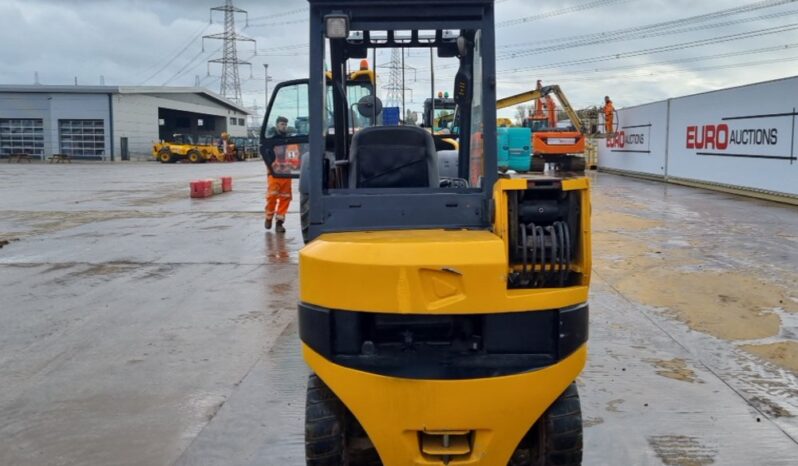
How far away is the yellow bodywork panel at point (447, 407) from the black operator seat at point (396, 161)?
164 cm

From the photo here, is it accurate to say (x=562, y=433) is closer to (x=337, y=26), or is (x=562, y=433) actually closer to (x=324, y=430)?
(x=324, y=430)

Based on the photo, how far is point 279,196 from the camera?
12.1 meters

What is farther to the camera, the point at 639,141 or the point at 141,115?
the point at 141,115

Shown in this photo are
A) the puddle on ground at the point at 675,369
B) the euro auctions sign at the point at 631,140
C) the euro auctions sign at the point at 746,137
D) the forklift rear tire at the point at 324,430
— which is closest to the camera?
the forklift rear tire at the point at 324,430

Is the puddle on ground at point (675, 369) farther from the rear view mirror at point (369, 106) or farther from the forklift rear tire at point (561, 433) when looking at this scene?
the rear view mirror at point (369, 106)

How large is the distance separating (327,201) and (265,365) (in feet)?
6.93

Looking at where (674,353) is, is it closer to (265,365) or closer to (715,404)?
(715,404)

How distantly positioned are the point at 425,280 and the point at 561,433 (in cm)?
102

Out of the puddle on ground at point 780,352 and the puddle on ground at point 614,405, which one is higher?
the puddle on ground at point 780,352

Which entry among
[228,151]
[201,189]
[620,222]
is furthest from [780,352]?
[228,151]

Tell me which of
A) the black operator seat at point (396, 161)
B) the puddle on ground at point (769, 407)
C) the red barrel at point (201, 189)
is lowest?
the puddle on ground at point (769, 407)

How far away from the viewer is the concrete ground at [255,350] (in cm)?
408

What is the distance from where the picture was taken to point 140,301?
746cm

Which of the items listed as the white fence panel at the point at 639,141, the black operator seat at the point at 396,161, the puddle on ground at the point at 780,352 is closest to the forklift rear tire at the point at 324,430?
the black operator seat at the point at 396,161
